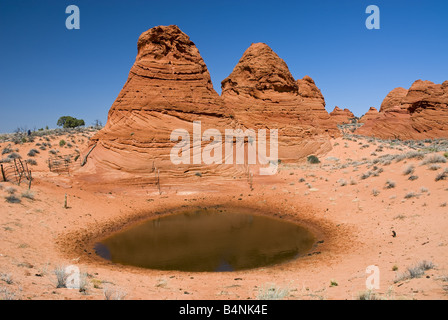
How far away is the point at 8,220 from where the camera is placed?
11531 millimetres

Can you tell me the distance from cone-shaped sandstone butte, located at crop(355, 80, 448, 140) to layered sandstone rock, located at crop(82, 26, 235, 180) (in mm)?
38671

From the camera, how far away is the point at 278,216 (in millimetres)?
15477

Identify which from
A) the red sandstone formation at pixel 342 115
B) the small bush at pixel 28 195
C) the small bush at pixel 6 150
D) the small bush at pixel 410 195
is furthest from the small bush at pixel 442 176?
the red sandstone formation at pixel 342 115

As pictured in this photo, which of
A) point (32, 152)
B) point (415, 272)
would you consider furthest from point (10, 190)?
point (32, 152)

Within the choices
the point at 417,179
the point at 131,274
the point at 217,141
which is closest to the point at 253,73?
the point at 217,141

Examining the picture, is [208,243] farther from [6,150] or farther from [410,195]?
[6,150]

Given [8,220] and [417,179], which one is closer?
[8,220]

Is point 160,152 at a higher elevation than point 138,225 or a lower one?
higher

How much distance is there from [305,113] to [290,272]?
28207mm

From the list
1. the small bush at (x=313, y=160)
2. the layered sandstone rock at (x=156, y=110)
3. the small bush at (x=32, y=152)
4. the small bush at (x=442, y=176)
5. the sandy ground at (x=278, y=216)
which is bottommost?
the sandy ground at (x=278, y=216)

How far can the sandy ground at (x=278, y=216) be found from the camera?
629 cm

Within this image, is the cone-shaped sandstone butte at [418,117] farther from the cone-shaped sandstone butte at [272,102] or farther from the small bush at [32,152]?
the small bush at [32,152]

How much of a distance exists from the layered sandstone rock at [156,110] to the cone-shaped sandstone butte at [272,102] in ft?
26.9

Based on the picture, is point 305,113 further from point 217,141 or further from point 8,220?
point 8,220
